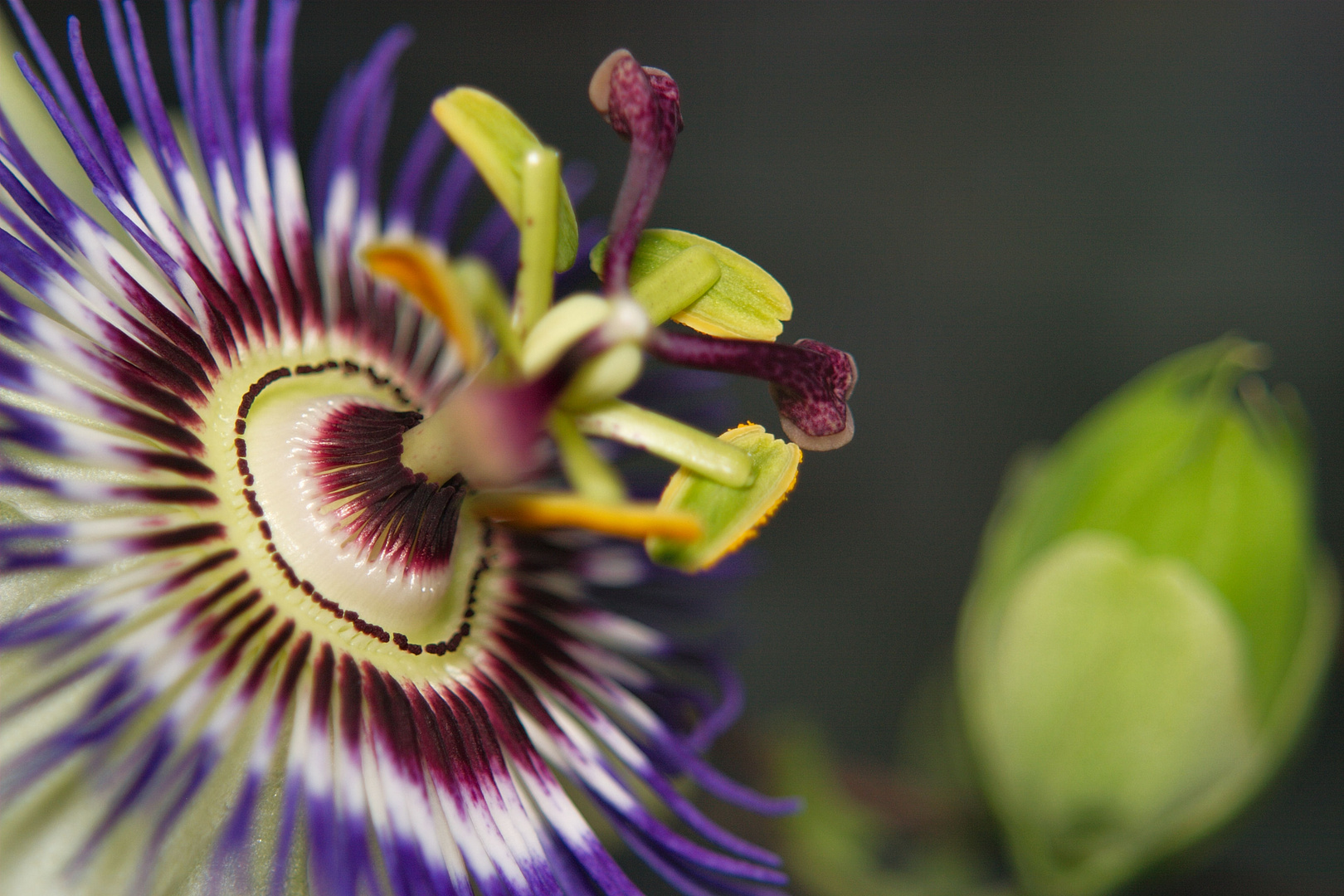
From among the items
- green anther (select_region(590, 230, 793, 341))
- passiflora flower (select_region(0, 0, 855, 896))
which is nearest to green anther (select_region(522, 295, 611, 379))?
passiflora flower (select_region(0, 0, 855, 896))

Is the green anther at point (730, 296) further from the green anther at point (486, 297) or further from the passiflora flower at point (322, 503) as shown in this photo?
the green anther at point (486, 297)

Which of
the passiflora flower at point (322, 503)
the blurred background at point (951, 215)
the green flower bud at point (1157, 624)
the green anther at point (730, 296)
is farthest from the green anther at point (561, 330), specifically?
the blurred background at point (951, 215)

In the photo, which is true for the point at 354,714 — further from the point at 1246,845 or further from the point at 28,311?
the point at 1246,845

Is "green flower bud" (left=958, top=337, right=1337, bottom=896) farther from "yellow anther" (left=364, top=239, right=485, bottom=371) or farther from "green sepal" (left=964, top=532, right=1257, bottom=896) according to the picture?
"yellow anther" (left=364, top=239, right=485, bottom=371)

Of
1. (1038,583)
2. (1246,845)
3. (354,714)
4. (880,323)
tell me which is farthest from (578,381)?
(1246,845)

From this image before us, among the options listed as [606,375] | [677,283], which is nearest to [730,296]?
[677,283]

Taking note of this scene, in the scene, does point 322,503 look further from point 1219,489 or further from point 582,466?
point 1219,489
